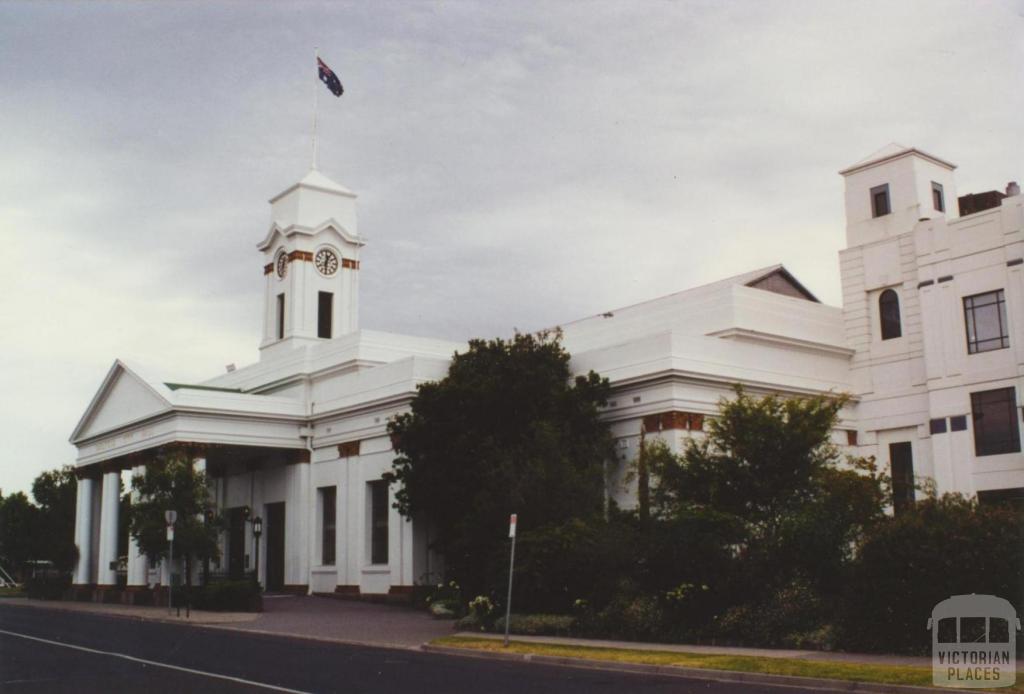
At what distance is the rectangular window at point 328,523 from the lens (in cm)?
4669

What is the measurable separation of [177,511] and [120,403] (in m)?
12.7

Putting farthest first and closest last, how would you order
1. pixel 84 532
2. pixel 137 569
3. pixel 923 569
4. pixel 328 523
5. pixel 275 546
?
pixel 84 532 < pixel 275 546 < pixel 328 523 < pixel 137 569 < pixel 923 569

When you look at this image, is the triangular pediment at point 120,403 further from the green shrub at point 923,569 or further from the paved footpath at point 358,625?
the green shrub at point 923,569

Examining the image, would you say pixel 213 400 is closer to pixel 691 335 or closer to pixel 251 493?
pixel 251 493

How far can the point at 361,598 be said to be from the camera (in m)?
43.2

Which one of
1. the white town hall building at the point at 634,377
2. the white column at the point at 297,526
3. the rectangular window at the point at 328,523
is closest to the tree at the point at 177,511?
the white town hall building at the point at 634,377

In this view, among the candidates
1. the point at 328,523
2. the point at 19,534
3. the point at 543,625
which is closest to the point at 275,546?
the point at 328,523

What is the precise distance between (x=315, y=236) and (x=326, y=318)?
4163 mm

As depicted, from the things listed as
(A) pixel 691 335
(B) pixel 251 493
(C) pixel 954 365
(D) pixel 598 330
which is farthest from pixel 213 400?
(C) pixel 954 365

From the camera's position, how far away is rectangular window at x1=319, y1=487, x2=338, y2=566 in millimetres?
46688

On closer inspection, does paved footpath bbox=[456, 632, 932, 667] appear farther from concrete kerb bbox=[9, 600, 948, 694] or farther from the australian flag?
the australian flag

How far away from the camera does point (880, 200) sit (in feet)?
142

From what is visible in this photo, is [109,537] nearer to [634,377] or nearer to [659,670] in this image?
[634,377]

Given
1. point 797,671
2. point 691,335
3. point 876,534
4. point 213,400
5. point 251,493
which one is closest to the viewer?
point 797,671
